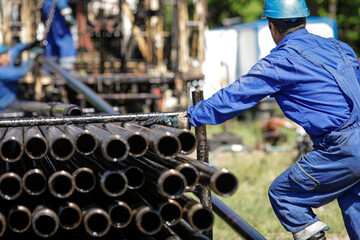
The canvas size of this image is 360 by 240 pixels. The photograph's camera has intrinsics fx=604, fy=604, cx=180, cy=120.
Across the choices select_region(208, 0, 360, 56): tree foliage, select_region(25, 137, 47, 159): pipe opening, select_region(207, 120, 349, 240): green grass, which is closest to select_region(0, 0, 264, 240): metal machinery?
select_region(25, 137, 47, 159): pipe opening

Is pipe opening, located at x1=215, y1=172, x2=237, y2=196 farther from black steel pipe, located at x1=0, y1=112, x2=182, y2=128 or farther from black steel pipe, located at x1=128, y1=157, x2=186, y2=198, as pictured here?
black steel pipe, located at x1=0, y1=112, x2=182, y2=128

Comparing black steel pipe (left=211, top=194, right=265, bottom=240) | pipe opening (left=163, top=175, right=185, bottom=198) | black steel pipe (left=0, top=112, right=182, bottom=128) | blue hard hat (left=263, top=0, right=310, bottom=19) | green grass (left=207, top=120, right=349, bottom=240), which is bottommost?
green grass (left=207, top=120, right=349, bottom=240)

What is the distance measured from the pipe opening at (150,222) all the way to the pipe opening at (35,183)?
1.59ft

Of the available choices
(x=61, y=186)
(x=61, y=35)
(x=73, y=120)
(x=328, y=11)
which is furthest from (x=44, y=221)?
(x=328, y=11)

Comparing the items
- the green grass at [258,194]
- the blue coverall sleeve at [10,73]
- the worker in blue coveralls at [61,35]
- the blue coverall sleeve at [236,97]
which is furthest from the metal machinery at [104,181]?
the worker in blue coveralls at [61,35]

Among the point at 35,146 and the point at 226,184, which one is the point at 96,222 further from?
the point at 226,184

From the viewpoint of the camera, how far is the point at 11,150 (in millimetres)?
2801

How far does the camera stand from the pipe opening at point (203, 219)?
9.46 feet

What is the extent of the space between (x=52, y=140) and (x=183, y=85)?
31.2ft

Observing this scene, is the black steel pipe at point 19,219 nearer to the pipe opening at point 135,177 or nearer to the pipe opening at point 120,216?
the pipe opening at point 120,216

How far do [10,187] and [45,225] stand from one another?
24cm

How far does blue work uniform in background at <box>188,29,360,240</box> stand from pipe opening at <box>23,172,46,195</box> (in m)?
1.11

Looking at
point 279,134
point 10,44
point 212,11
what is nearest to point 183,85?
point 279,134

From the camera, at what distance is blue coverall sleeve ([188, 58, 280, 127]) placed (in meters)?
3.61
